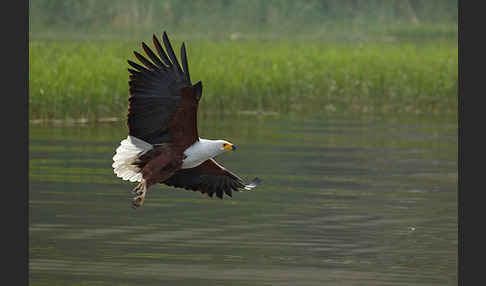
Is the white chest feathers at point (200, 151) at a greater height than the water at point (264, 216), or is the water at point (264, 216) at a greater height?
the white chest feathers at point (200, 151)

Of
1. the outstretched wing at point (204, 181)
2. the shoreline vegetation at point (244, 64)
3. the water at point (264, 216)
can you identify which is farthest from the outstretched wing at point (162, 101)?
the shoreline vegetation at point (244, 64)

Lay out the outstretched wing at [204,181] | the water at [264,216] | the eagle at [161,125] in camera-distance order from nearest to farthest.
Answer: the eagle at [161,125] < the water at [264,216] < the outstretched wing at [204,181]

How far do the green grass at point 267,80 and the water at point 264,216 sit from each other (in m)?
1.06

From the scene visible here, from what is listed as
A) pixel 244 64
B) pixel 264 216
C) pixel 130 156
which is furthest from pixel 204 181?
pixel 244 64

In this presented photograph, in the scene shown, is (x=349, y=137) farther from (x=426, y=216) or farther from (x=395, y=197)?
(x=426, y=216)

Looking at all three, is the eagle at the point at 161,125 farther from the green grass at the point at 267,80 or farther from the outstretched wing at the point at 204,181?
the green grass at the point at 267,80

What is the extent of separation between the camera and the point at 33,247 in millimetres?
12094

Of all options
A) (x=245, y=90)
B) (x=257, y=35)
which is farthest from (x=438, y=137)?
(x=257, y=35)

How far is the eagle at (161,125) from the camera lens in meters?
10.7

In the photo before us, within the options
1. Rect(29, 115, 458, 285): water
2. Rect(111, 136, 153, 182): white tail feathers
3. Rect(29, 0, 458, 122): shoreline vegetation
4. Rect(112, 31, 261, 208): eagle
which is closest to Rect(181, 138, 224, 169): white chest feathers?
Rect(112, 31, 261, 208): eagle

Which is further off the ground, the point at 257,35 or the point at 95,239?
the point at 257,35

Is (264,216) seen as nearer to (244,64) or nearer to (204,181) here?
(204,181)

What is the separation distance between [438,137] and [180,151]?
38.9ft

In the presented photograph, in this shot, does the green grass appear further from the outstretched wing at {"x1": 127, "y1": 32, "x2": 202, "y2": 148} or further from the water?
the outstretched wing at {"x1": 127, "y1": 32, "x2": 202, "y2": 148}
